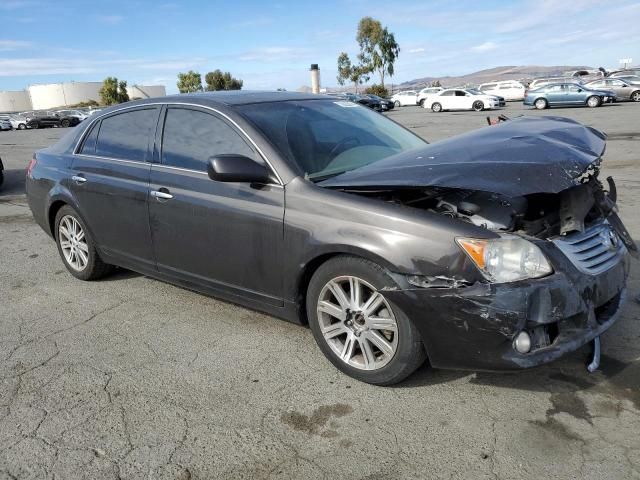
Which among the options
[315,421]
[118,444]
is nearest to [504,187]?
[315,421]

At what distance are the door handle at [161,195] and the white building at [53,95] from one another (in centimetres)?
12668

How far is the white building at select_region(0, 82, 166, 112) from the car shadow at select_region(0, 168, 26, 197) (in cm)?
11529

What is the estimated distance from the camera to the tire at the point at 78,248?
487cm

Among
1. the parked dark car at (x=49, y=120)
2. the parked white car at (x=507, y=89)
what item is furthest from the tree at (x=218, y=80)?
the parked white car at (x=507, y=89)

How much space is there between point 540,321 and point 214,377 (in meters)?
1.88

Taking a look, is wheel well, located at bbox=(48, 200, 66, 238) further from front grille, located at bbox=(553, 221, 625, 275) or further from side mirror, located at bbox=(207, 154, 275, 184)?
front grille, located at bbox=(553, 221, 625, 275)

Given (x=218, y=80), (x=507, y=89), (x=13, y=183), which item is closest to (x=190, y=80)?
(x=218, y=80)

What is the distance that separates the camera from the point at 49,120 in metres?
48.5

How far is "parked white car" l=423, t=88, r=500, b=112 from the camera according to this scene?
35031 millimetres

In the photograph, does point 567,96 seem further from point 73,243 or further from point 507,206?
point 507,206

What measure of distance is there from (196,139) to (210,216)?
616 mm

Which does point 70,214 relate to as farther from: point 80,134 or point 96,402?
point 96,402

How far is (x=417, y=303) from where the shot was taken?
2783 mm

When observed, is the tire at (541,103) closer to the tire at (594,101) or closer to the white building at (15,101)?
the tire at (594,101)
